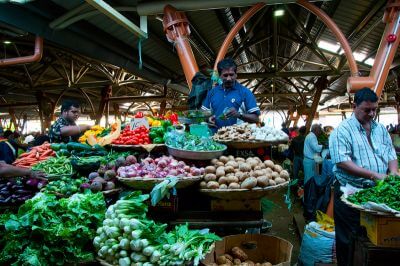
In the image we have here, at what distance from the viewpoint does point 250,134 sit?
3076 mm

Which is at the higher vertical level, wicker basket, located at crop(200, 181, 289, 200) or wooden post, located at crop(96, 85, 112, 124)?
wooden post, located at crop(96, 85, 112, 124)

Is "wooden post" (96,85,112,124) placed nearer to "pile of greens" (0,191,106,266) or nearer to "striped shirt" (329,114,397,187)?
"pile of greens" (0,191,106,266)

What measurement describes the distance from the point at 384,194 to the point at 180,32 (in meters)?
3.95

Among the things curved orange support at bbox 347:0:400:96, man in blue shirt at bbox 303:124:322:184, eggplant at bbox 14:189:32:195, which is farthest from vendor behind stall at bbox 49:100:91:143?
man in blue shirt at bbox 303:124:322:184

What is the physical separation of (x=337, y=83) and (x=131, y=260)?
14687 mm

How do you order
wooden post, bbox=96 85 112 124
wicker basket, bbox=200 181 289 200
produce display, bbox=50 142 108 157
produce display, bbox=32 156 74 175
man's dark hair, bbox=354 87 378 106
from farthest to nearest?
wooden post, bbox=96 85 112 124, produce display, bbox=50 142 108 157, produce display, bbox=32 156 74 175, man's dark hair, bbox=354 87 378 106, wicker basket, bbox=200 181 289 200

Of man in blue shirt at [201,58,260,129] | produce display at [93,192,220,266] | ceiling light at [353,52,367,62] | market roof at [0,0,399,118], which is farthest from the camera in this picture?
ceiling light at [353,52,367,62]

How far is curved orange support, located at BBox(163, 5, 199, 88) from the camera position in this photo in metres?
5.14

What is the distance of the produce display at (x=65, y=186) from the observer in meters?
2.76

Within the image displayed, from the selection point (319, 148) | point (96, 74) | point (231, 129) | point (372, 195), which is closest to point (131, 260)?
point (231, 129)

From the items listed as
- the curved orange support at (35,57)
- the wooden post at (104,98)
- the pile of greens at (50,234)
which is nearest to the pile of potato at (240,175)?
the pile of greens at (50,234)

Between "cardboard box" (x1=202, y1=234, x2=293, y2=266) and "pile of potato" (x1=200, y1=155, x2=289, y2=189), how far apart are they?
1.63ft

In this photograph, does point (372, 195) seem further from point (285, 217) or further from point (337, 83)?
point (337, 83)

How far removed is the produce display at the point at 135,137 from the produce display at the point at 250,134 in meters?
0.80
